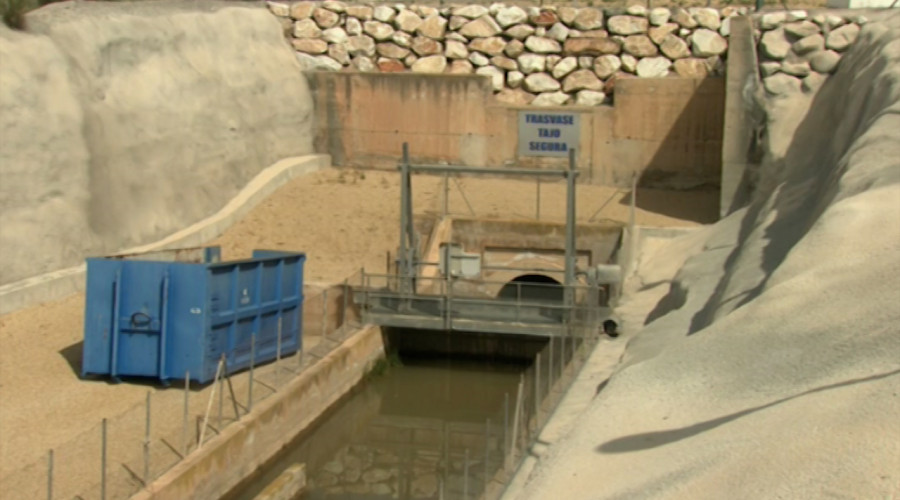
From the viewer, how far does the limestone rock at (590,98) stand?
1137 inches

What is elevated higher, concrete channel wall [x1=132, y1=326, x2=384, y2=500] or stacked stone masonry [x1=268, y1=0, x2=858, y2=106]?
stacked stone masonry [x1=268, y1=0, x2=858, y2=106]

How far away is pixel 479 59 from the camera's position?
1171 inches

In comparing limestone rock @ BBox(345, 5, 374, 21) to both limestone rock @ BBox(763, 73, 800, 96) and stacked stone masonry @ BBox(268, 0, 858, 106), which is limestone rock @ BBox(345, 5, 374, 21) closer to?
stacked stone masonry @ BBox(268, 0, 858, 106)

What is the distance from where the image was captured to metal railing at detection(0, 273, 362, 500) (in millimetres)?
11883

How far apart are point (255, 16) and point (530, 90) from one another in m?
6.67

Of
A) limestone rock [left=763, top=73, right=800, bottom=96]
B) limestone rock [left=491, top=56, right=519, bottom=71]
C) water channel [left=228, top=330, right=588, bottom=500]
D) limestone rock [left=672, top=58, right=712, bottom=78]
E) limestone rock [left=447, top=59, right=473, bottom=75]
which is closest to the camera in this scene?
water channel [left=228, top=330, right=588, bottom=500]

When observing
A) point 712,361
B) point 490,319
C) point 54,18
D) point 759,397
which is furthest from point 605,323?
point 54,18

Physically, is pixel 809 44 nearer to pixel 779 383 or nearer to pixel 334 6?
pixel 334 6

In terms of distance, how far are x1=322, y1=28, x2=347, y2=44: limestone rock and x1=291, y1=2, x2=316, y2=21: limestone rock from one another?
0.65 m

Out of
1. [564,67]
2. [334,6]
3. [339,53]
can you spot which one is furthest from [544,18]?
[334,6]

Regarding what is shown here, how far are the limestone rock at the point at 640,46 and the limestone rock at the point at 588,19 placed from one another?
0.83m

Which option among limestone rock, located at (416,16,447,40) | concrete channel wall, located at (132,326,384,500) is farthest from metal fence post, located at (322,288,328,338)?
limestone rock, located at (416,16,447,40)

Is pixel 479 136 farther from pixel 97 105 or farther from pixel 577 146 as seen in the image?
pixel 97 105

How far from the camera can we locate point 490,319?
69.6 ft
